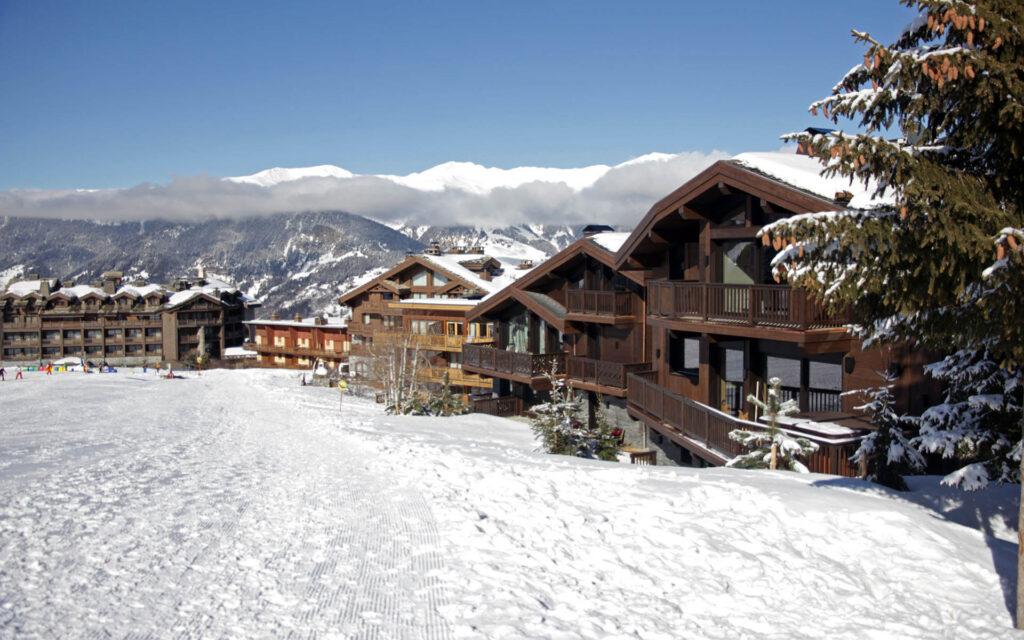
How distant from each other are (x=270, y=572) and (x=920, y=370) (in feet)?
44.7

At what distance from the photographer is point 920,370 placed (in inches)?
574

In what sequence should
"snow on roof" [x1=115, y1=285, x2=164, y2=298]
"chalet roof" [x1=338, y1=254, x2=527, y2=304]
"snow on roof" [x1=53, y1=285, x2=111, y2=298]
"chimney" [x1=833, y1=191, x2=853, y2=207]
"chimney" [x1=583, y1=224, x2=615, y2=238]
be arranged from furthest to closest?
"snow on roof" [x1=115, y1=285, x2=164, y2=298] < "snow on roof" [x1=53, y1=285, x2=111, y2=298] < "chalet roof" [x1=338, y1=254, x2=527, y2=304] < "chimney" [x1=583, y1=224, x2=615, y2=238] < "chimney" [x1=833, y1=191, x2=853, y2=207]

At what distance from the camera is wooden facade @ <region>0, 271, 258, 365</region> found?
87562 mm

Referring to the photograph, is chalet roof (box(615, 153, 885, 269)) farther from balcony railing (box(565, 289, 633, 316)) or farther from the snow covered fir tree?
the snow covered fir tree

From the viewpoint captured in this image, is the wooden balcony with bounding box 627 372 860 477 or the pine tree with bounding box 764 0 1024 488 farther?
the wooden balcony with bounding box 627 372 860 477

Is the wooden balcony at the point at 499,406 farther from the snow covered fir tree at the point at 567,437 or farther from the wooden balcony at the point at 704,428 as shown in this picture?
the snow covered fir tree at the point at 567,437

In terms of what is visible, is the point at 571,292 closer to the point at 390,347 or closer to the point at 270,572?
the point at 390,347

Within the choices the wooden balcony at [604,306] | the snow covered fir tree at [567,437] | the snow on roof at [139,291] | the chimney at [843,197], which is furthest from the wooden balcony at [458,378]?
the snow on roof at [139,291]

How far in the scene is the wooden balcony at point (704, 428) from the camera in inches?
497

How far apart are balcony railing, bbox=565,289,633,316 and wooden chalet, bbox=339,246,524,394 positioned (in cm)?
1210

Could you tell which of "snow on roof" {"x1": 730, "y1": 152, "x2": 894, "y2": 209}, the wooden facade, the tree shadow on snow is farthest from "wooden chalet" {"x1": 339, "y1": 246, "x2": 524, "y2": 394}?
the wooden facade

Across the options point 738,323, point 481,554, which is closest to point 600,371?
point 738,323

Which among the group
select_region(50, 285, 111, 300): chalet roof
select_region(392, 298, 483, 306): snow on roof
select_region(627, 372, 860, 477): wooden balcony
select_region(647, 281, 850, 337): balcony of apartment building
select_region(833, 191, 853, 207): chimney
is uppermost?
select_region(50, 285, 111, 300): chalet roof

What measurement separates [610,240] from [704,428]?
12.2 m
